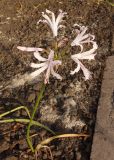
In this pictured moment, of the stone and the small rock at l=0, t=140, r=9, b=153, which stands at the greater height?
the stone

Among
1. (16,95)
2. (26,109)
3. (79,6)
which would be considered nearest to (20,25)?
(79,6)

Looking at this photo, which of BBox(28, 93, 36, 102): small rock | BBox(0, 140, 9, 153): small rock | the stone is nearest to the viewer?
the stone

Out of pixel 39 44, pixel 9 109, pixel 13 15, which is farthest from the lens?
pixel 13 15

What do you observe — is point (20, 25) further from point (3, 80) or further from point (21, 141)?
point (21, 141)

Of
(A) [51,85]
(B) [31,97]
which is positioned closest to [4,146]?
(B) [31,97]

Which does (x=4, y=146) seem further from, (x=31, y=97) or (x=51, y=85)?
(x=51, y=85)

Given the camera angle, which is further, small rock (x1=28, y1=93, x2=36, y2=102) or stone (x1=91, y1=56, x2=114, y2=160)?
small rock (x1=28, y1=93, x2=36, y2=102)

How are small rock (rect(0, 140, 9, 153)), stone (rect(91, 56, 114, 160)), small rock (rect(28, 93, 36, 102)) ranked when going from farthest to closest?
small rock (rect(28, 93, 36, 102)) → small rock (rect(0, 140, 9, 153)) → stone (rect(91, 56, 114, 160))

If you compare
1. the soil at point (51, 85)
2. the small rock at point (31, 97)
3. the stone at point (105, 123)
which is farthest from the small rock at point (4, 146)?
the stone at point (105, 123)

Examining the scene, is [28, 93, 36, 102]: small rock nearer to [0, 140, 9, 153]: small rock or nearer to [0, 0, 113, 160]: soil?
[0, 0, 113, 160]: soil

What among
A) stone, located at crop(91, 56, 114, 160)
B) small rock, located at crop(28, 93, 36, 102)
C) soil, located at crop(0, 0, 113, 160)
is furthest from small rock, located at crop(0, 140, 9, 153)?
stone, located at crop(91, 56, 114, 160)
